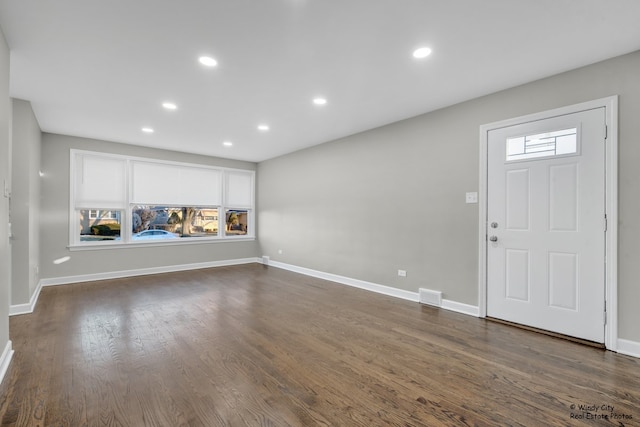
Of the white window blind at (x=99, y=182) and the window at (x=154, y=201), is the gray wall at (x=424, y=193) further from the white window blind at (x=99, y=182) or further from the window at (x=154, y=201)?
the white window blind at (x=99, y=182)

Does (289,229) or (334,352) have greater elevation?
(289,229)

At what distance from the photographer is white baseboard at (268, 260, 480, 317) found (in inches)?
142

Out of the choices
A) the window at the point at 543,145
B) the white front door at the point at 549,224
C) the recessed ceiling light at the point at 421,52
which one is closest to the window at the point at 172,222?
the recessed ceiling light at the point at 421,52

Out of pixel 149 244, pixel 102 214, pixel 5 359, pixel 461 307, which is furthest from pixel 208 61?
pixel 149 244

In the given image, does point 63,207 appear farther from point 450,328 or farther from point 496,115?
point 496,115

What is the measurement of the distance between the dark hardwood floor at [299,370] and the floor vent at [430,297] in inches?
9.6

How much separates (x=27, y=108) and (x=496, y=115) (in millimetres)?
5754

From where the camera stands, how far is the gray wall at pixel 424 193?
2568 millimetres

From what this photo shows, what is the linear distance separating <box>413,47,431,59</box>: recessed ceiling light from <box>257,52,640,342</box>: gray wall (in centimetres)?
135

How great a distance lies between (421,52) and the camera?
2553mm

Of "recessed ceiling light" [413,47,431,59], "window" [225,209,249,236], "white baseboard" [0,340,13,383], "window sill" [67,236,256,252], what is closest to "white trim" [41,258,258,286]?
"window sill" [67,236,256,252]

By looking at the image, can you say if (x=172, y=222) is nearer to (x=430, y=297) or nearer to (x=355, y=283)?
(x=355, y=283)

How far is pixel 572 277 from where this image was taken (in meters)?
2.86

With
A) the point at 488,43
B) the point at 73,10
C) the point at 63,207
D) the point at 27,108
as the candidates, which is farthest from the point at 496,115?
the point at 63,207
